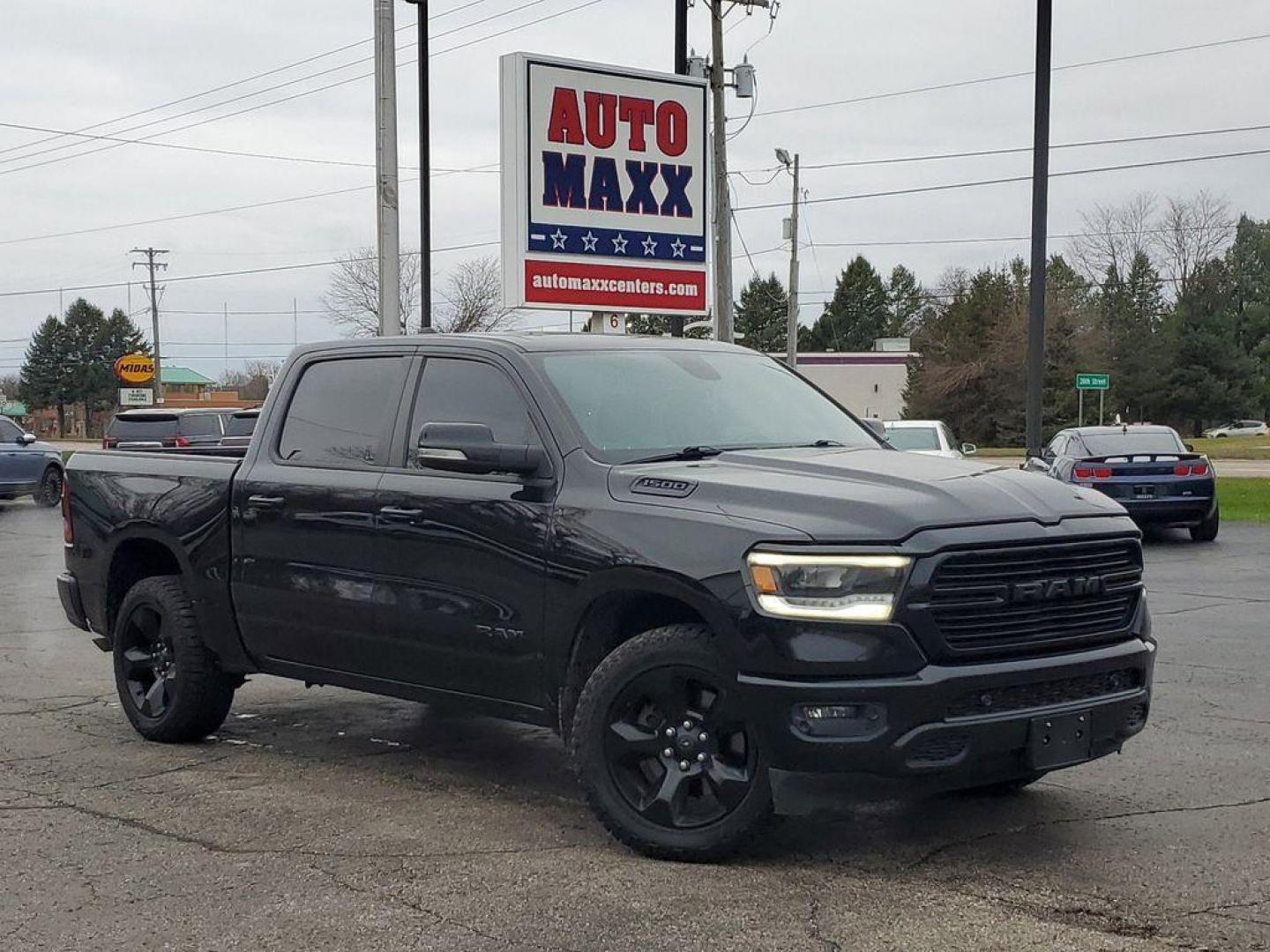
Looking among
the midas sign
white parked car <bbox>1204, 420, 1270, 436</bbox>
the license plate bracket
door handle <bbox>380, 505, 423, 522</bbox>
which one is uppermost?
the midas sign

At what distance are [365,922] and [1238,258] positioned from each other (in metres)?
95.7

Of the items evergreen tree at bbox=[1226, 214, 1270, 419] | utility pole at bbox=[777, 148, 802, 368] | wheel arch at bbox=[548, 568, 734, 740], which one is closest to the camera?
wheel arch at bbox=[548, 568, 734, 740]

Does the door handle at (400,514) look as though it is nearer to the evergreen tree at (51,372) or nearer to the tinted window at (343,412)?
the tinted window at (343,412)

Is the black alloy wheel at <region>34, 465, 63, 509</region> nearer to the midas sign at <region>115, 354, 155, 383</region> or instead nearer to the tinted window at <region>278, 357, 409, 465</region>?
the tinted window at <region>278, 357, 409, 465</region>

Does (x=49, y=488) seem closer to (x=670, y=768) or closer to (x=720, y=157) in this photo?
(x=720, y=157)

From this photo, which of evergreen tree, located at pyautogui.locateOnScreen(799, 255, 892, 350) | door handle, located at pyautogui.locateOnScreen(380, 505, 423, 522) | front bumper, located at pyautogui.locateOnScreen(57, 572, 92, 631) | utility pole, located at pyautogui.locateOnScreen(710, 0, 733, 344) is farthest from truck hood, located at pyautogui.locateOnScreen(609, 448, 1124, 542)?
evergreen tree, located at pyautogui.locateOnScreen(799, 255, 892, 350)

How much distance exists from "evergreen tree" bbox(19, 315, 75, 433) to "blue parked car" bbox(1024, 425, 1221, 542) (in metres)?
94.5

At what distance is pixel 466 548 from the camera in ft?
19.9

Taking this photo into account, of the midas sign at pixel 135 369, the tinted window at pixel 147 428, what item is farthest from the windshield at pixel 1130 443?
the midas sign at pixel 135 369

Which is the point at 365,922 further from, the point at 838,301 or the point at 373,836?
the point at 838,301

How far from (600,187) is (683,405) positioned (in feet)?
40.7

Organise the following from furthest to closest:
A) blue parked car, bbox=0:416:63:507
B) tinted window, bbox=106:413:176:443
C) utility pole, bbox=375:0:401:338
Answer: tinted window, bbox=106:413:176:443
blue parked car, bbox=0:416:63:507
utility pole, bbox=375:0:401:338

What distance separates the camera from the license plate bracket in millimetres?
5062

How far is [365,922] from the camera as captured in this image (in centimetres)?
473
